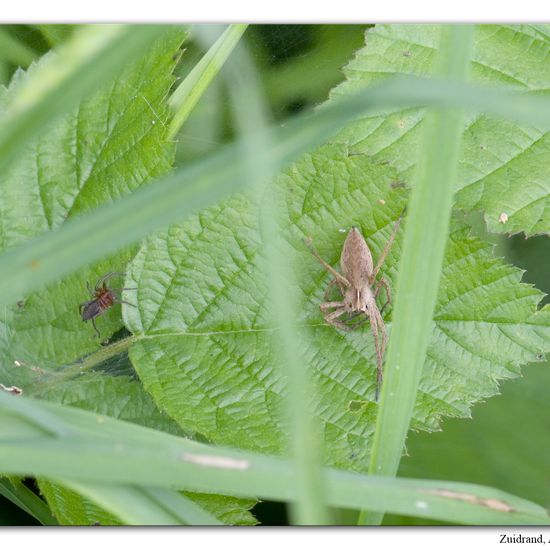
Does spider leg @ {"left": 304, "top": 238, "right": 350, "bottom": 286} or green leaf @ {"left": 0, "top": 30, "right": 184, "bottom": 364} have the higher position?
green leaf @ {"left": 0, "top": 30, "right": 184, "bottom": 364}

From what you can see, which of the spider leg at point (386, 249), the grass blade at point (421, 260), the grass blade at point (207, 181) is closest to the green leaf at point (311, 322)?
the spider leg at point (386, 249)

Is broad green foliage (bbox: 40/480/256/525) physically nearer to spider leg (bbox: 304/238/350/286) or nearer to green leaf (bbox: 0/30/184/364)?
green leaf (bbox: 0/30/184/364)

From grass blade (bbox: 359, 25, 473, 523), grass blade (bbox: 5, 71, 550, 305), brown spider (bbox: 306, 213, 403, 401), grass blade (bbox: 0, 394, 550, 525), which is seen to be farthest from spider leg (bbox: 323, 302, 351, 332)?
grass blade (bbox: 5, 71, 550, 305)

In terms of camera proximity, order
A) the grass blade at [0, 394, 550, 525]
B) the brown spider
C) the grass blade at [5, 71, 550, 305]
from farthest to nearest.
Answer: the brown spider → the grass blade at [0, 394, 550, 525] → the grass blade at [5, 71, 550, 305]

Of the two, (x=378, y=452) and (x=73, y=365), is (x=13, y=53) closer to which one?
(x=73, y=365)

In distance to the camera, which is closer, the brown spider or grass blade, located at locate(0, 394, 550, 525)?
grass blade, located at locate(0, 394, 550, 525)

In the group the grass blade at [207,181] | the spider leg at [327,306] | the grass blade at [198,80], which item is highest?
the grass blade at [198,80]

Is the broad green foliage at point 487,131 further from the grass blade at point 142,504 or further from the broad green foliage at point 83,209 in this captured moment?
the grass blade at point 142,504

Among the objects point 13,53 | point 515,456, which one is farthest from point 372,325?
point 13,53
